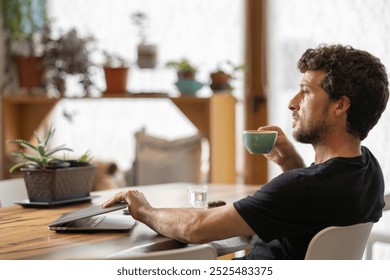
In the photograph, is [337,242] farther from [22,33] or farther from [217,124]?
[22,33]

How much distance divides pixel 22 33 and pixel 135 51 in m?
0.73

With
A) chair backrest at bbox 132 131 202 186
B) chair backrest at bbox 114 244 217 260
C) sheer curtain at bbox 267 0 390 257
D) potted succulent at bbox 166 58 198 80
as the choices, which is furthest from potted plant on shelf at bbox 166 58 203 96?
chair backrest at bbox 114 244 217 260

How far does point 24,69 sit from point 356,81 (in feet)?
9.03

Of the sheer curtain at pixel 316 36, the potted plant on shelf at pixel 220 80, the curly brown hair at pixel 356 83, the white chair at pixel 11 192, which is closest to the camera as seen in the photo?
the curly brown hair at pixel 356 83

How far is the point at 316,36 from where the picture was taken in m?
3.40

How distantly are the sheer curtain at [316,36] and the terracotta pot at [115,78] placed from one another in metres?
0.83

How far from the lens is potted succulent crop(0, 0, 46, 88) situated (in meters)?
4.04

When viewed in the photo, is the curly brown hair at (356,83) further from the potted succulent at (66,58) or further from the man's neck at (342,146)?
the potted succulent at (66,58)

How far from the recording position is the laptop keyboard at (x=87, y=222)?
1.78 m

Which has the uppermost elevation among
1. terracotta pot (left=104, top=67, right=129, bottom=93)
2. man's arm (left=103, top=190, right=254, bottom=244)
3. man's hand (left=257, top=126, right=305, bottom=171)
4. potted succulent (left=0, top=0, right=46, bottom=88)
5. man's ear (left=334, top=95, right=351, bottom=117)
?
potted succulent (left=0, top=0, right=46, bottom=88)

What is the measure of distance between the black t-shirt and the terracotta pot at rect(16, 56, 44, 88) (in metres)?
2.69

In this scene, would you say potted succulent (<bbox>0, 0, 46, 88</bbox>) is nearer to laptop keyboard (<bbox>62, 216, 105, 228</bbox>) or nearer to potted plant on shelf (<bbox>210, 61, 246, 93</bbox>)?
potted plant on shelf (<bbox>210, 61, 246, 93</bbox>)

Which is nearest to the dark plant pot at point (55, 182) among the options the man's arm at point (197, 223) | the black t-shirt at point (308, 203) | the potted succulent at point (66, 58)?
the man's arm at point (197, 223)
